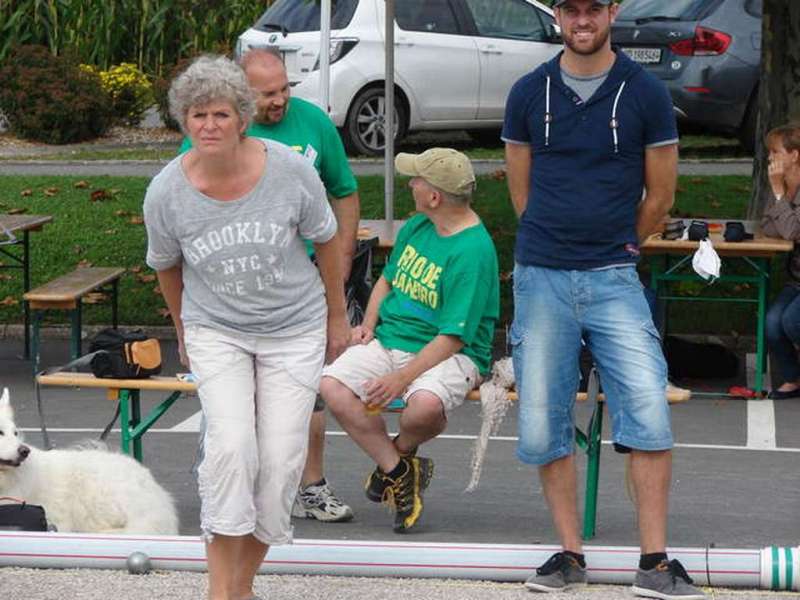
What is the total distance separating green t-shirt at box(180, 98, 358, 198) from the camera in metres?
6.92

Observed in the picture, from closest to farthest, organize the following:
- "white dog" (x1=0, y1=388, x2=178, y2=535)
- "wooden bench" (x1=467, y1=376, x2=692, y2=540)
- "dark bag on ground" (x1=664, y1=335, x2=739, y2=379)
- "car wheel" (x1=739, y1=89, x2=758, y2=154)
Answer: "white dog" (x1=0, y1=388, x2=178, y2=535)
"wooden bench" (x1=467, y1=376, x2=692, y2=540)
"dark bag on ground" (x1=664, y1=335, x2=739, y2=379)
"car wheel" (x1=739, y1=89, x2=758, y2=154)

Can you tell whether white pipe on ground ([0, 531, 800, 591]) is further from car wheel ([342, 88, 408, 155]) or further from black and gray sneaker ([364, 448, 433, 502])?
car wheel ([342, 88, 408, 155])

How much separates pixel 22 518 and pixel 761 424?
15.4ft

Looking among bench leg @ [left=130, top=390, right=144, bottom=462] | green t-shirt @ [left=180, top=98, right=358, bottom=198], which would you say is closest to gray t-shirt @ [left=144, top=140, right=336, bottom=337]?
green t-shirt @ [left=180, top=98, right=358, bottom=198]

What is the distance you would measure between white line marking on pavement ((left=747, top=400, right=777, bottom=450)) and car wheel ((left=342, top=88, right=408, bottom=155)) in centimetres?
830

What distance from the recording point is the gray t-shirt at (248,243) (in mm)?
5254

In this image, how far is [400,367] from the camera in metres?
7.16

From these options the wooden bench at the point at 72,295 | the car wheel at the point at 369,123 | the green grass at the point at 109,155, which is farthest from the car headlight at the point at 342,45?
the wooden bench at the point at 72,295

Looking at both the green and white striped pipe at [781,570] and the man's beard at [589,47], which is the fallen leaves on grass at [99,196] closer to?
the man's beard at [589,47]

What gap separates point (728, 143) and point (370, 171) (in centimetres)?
451

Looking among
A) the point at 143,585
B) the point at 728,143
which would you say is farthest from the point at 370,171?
the point at 143,585

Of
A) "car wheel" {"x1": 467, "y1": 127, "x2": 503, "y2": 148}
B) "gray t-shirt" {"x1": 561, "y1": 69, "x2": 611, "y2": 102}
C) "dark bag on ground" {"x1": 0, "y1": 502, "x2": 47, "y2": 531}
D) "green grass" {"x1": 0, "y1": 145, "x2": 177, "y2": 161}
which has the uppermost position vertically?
"gray t-shirt" {"x1": 561, "y1": 69, "x2": 611, "y2": 102}

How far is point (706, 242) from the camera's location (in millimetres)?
7836

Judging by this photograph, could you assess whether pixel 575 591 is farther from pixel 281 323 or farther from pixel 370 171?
pixel 370 171
